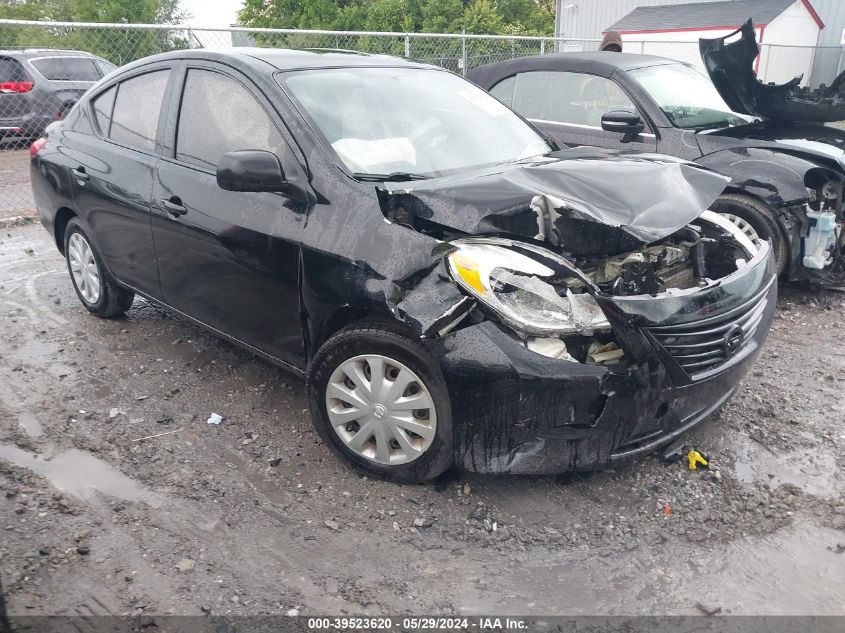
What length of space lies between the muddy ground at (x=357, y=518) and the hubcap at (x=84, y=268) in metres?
0.97

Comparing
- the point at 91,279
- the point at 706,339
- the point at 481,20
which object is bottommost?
the point at 91,279

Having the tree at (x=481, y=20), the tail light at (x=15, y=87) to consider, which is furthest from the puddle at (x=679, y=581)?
the tree at (x=481, y=20)

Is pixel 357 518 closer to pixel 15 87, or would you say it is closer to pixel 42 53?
pixel 15 87

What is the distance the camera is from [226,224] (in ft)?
11.4

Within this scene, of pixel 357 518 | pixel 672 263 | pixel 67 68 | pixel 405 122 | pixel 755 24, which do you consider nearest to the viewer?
pixel 357 518

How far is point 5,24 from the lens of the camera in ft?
24.0

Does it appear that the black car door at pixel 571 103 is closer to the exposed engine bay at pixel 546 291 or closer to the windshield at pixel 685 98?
the windshield at pixel 685 98

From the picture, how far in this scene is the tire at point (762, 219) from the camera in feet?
17.3

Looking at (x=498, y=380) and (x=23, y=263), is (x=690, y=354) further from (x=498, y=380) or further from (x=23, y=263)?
(x=23, y=263)

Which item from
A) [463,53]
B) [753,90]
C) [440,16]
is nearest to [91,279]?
[753,90]

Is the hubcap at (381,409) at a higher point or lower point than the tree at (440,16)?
lower

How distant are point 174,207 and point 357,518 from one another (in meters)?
1.95

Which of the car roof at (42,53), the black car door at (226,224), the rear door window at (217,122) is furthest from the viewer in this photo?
the car roof at (42,53)

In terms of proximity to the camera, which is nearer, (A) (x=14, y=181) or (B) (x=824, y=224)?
(B) (x=824, y=224)
